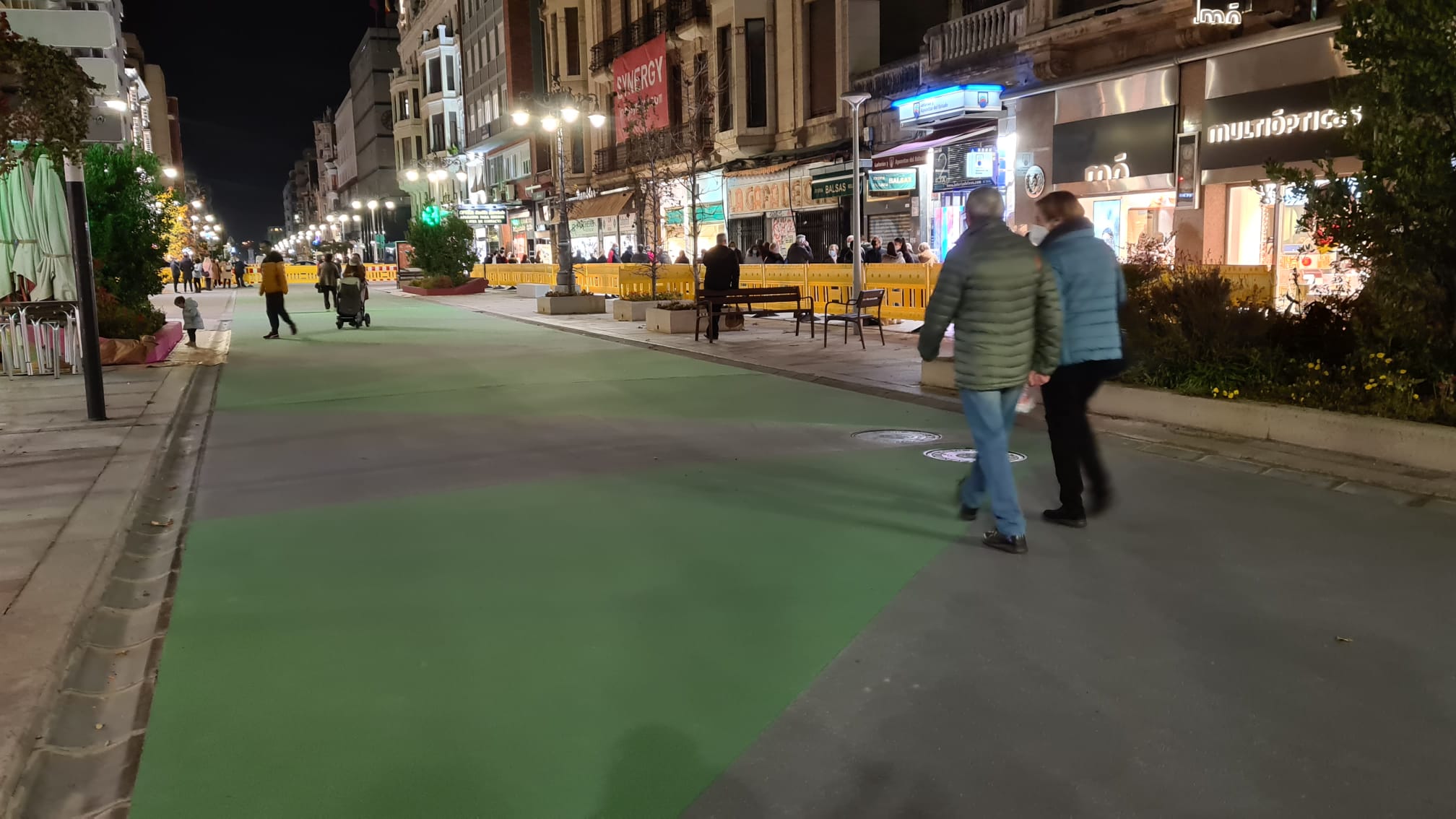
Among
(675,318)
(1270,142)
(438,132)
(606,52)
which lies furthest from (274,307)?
(438,132)

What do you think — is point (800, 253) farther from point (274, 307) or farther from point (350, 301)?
point (274, 307)

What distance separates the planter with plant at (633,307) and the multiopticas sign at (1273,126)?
35.6 ft

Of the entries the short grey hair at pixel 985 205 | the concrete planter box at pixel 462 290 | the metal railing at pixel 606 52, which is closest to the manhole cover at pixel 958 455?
the short grey hair at pixel 985 205

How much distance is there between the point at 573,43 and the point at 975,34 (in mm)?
26698

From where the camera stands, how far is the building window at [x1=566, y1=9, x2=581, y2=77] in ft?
148

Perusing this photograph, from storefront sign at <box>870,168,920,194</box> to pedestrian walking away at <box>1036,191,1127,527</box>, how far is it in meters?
19.2

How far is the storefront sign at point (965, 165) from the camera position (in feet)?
73.8

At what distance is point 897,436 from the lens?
9227 millimetres

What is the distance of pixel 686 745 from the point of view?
366 cm

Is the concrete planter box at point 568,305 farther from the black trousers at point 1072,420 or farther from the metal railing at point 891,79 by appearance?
the black trousers at point 1072,420

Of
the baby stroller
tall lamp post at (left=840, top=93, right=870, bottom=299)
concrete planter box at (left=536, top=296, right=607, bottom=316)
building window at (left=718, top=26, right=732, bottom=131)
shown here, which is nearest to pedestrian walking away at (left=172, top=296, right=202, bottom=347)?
the baby stroller

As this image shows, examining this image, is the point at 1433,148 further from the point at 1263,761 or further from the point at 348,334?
the point at 348,334

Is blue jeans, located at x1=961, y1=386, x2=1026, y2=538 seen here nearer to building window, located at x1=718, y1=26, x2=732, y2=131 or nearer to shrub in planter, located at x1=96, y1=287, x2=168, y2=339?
shrub in planter, located at x1=96, y1=287, x2=168, y2=339

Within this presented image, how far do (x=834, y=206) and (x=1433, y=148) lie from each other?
21.4 meters
